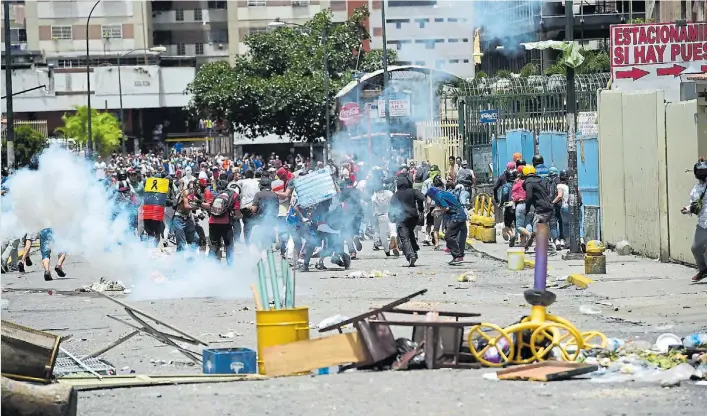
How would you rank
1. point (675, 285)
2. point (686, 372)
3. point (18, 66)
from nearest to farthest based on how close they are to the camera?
point (686, 372), point (675, 285), point (18, 66)

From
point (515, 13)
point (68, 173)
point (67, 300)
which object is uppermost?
point (515, 13)

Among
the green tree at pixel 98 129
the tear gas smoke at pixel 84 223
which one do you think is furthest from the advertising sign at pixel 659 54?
the green tree at pixel 98 129

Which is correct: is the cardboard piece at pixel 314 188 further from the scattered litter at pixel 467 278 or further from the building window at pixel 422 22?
the building window at pixel 422 22

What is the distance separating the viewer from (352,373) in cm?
1053

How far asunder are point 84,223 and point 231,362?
441 inches

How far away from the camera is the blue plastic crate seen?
422 inches

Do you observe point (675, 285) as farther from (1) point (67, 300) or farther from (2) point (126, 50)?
(2) point (126, 50)

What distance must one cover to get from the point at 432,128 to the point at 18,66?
170 ft

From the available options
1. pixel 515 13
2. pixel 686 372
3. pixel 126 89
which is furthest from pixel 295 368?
pixel 126 89

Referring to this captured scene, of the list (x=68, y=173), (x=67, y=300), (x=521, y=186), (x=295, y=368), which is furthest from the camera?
(x=521, y=186)

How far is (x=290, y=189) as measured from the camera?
25016 millimetres

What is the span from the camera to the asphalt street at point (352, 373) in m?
9.15

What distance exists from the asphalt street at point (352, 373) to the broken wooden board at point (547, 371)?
104 millimetres

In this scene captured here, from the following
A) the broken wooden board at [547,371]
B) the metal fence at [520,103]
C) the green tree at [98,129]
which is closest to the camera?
the broken wooden board at [547,371]
